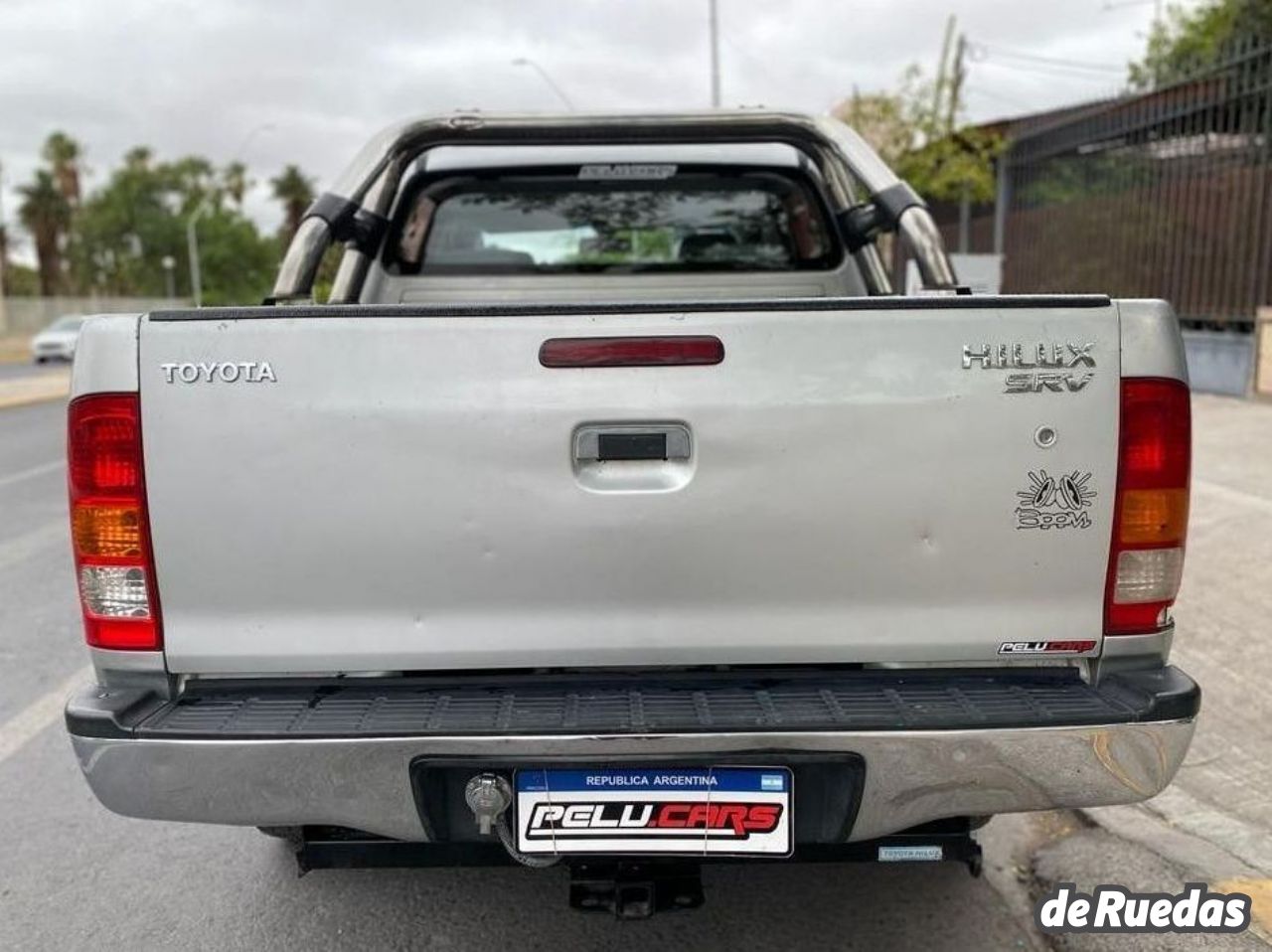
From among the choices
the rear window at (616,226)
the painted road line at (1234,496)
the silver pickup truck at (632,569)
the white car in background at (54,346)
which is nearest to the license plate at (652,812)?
the silver pickup truck at (632,569)

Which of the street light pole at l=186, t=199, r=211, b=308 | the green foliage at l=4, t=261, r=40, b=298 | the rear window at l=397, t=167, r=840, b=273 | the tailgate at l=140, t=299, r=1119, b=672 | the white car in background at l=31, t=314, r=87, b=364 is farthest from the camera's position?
the green foliage at l=4, t=261, r=40, b=298

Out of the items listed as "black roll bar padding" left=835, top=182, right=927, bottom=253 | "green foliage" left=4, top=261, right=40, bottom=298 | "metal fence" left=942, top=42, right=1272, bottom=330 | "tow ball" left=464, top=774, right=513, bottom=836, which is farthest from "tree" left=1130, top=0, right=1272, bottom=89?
"green foliage" left=4, top=261, right=40, bottom=298

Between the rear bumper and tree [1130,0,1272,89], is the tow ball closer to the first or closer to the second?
the rear bumper

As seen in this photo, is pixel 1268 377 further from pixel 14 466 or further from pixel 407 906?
pixel 14 466

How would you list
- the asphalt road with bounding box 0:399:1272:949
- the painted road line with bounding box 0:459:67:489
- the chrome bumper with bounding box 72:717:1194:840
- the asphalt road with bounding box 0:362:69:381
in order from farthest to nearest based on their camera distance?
the asphalt road with bounding box 0:362:69:381 < the painted road line with bounding box 0:459:67:489 < the asphalt road with bounding box 0:399:1272:949 < the chrome bumper with bounding box 72:717:1194:840

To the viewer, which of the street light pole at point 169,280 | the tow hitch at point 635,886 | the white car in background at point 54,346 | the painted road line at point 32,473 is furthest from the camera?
the street light pole at point 169,280

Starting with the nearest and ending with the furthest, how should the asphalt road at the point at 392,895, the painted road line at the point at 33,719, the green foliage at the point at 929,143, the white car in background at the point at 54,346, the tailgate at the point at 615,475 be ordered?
the tailgate at the point at 615,475 < the asphalt road at the point at 392,895 < the painted road line at the point at 33,719 < the green foliage at the point at 929,143 < the white car in background at the point at 54,346

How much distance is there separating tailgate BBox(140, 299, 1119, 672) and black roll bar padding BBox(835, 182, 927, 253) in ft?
4.63

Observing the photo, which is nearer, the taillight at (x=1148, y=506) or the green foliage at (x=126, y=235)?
the taillight at (x=1148, y=506)

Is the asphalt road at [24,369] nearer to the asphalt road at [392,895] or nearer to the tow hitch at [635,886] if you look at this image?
the asphalt road at [392,895]

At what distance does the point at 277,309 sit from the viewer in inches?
81.6

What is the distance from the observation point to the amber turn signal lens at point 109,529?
6.91ft

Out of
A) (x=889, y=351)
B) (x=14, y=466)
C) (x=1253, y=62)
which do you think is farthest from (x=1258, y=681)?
(x=14, y=466)

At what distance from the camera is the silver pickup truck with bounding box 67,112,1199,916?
201 cm
